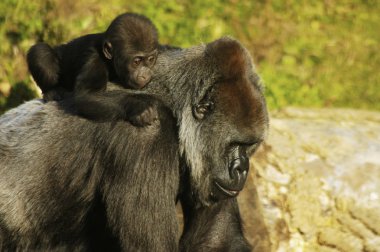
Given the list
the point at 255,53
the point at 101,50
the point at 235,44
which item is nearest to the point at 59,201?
the point at 101,50

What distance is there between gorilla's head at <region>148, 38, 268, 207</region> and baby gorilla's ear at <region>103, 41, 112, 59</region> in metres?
0.57

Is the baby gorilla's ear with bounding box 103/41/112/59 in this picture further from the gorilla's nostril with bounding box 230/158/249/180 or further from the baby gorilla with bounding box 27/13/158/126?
the gorilla's nostril with bounding box 230/158/249/180

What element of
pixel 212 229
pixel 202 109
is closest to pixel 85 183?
pixel 202 109

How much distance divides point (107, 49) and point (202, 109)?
0.85 m

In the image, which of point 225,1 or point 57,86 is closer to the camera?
point 57,86

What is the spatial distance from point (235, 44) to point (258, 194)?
1897 millimetres

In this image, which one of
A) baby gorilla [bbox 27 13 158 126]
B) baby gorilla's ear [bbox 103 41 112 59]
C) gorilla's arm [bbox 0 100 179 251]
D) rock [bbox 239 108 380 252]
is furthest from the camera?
rock [bbox 239 108 380 252]

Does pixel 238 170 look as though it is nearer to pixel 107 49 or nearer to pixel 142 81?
pixel 142 81

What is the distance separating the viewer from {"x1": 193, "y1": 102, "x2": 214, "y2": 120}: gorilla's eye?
13.8 feet

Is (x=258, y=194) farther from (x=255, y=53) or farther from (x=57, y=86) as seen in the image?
Answer: (x=255, y=53)

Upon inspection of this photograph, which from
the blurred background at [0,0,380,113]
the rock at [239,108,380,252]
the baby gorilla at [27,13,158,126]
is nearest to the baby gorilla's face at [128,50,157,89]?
the baby gorilla at [27,13,158,126]

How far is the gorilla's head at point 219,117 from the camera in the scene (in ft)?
13.7

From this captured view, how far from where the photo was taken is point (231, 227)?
464cm

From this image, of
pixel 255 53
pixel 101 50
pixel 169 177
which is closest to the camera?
pixel 169 177
